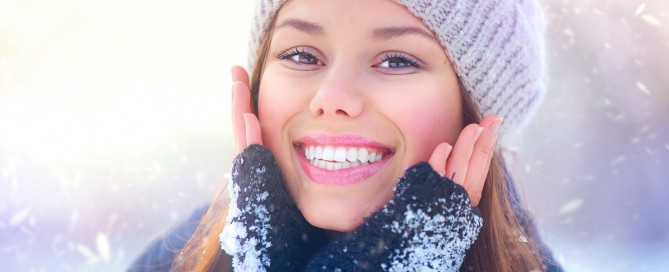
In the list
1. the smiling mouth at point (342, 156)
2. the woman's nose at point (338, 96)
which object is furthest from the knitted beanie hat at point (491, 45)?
the smiling mouth at point (342, 156)

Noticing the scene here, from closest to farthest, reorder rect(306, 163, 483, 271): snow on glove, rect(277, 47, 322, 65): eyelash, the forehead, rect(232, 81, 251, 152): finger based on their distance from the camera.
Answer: rect(306, 163, 483, 271): snow on glove
the forehead
rect(277, 47, 322, 65): eyelash
rect(232, 81, 251, 152): finger

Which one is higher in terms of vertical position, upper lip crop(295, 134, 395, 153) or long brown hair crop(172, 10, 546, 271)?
upper lip crop(295, 134, 395, 153)

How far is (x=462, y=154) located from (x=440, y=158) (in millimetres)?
84

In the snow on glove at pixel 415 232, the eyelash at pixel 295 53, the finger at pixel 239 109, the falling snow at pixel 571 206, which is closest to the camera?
the snow on glove at pixel 415 232

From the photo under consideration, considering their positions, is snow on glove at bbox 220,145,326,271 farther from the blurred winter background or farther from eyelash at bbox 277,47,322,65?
the blurred winter background

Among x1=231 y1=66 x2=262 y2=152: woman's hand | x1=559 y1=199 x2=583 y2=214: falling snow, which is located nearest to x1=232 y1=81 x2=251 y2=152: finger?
x1=231 y1=66 x2=262 y2=152: woman's hand

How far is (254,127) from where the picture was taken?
1.70 meters

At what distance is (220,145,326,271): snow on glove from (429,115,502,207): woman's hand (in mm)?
439

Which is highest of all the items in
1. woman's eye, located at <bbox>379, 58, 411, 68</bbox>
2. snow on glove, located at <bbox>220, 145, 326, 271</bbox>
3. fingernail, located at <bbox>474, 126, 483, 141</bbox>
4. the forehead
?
the forehead

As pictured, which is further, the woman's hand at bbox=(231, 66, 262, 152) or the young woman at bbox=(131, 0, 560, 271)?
the woman's hand at bbox=(231, 66, 262, 152)

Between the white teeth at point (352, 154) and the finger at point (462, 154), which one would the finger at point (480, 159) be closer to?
the finger at point (462, 154)

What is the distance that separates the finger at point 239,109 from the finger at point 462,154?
2.06 feet

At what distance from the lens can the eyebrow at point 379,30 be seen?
1.53 meters

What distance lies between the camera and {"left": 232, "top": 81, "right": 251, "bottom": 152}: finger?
1.78 meters
